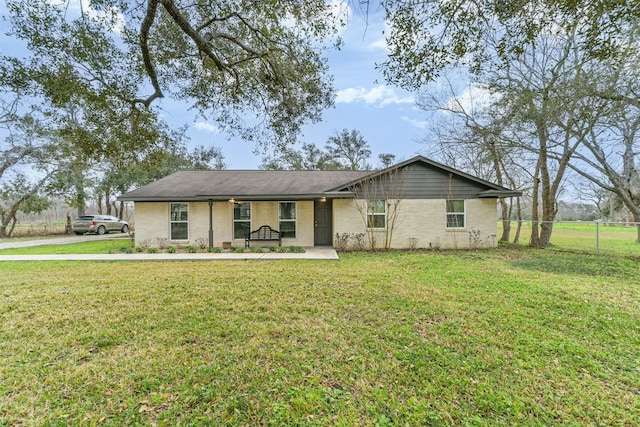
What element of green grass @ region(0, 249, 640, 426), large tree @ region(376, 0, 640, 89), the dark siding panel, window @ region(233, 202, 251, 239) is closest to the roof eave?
window @ region(233, 202, 251, 239)

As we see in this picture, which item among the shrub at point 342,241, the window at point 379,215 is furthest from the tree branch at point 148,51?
the window at point 379,215

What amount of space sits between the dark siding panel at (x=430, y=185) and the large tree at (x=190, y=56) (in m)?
5.50

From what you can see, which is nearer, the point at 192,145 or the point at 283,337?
the point at 283,337

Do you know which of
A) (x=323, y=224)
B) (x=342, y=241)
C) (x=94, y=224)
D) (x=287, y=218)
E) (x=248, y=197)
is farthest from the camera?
(x=94, y=224)

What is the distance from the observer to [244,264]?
7.96m

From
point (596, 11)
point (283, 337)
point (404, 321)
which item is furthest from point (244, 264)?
point (596, 11)

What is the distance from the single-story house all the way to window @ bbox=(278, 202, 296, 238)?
0.04 meters

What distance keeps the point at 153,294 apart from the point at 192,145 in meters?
26.3

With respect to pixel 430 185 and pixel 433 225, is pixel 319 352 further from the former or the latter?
pixel 430 185

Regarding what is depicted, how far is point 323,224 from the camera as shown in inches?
473

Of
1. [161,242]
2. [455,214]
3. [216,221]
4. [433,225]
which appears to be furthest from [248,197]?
[455,214]

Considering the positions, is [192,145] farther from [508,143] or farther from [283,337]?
[283,337]

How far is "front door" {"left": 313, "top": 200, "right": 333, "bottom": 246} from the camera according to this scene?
11.9 m

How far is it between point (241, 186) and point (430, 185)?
8120 mm
